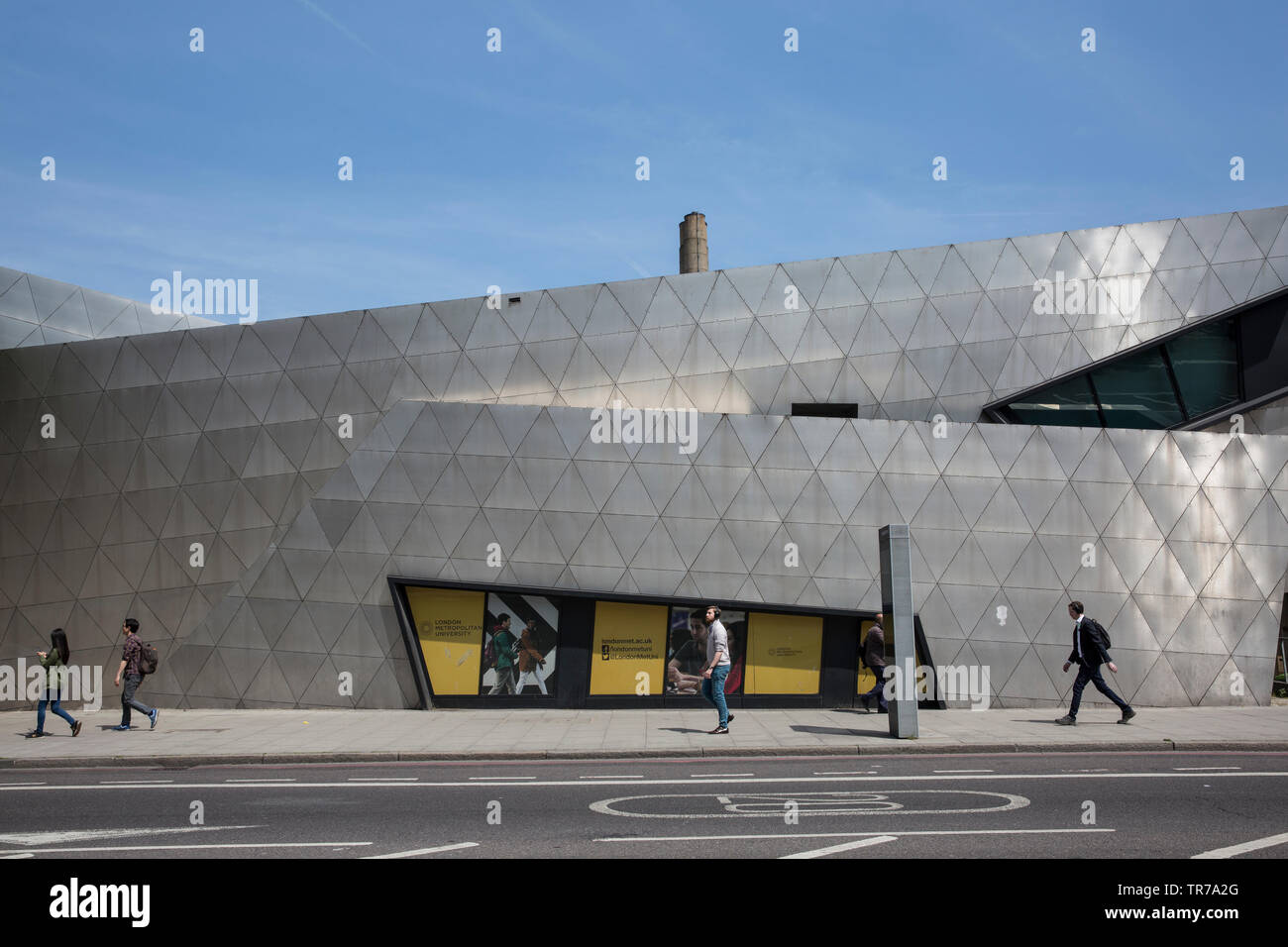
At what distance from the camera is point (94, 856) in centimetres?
785

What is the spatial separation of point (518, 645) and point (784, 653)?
5.21 m

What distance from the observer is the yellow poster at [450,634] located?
19.8 m

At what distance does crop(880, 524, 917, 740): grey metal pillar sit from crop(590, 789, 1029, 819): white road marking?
4130 millimetres

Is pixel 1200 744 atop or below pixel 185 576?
below

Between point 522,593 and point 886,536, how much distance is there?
7627 mm

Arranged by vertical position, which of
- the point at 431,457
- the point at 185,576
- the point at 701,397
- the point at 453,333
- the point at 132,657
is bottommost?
the point at 132,657

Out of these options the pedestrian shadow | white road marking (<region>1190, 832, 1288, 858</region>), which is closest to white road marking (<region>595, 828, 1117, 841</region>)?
white road marking (<region>1190, 832, 1288, 858</region>)

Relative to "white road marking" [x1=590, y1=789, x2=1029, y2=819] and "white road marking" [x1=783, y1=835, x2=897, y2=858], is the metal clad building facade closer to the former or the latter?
"white road marking" [x1=590, y1=789, x2=1029, y2=819]
